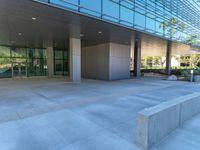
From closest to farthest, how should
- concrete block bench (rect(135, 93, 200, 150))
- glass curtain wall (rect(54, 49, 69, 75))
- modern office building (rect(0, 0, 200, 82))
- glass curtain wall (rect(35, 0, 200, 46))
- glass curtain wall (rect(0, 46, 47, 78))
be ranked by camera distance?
concrete block bench (rect(135, 93, 200, 150)), modern office building (rect(0, 0, 200, 82)), glass curtain wall (rect(35, 0, 200, 46)), glass curtain wall (rect(0, 46, 47, 78)), glass curtain wall (rect(54, 49, 69, 75))

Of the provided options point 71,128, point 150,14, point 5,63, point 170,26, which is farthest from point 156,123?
point 5,63

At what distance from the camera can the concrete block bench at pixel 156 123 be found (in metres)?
3.44

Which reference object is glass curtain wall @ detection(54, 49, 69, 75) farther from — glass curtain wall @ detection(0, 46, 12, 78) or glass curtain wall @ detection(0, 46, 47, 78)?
glass curtain wall @ detection(0, 46, 12, 78)

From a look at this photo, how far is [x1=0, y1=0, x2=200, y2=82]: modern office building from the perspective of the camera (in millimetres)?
9484

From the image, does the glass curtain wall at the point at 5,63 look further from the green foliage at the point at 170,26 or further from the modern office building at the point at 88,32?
the green foliage at the point at 170,26

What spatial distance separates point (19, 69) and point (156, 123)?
22813 mm

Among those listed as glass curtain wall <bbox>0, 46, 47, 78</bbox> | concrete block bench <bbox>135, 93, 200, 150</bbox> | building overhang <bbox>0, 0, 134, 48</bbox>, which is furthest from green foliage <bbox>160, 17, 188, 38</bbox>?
glass curtain wall <bbox>0, 46, 47, 78</bbox>

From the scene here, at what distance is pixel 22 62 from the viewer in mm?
22406

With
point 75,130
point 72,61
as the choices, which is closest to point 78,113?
point 75,130

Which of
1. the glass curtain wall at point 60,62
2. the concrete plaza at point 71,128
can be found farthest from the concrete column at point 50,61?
the concrete plaza at point 71,128

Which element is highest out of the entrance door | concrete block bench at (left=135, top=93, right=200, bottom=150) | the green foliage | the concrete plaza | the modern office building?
the green foliage

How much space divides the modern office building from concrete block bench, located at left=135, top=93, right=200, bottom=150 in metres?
7.34

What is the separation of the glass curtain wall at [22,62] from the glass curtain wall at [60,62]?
1.70 metres

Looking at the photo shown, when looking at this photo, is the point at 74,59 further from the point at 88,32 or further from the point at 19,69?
the point at 19,69
